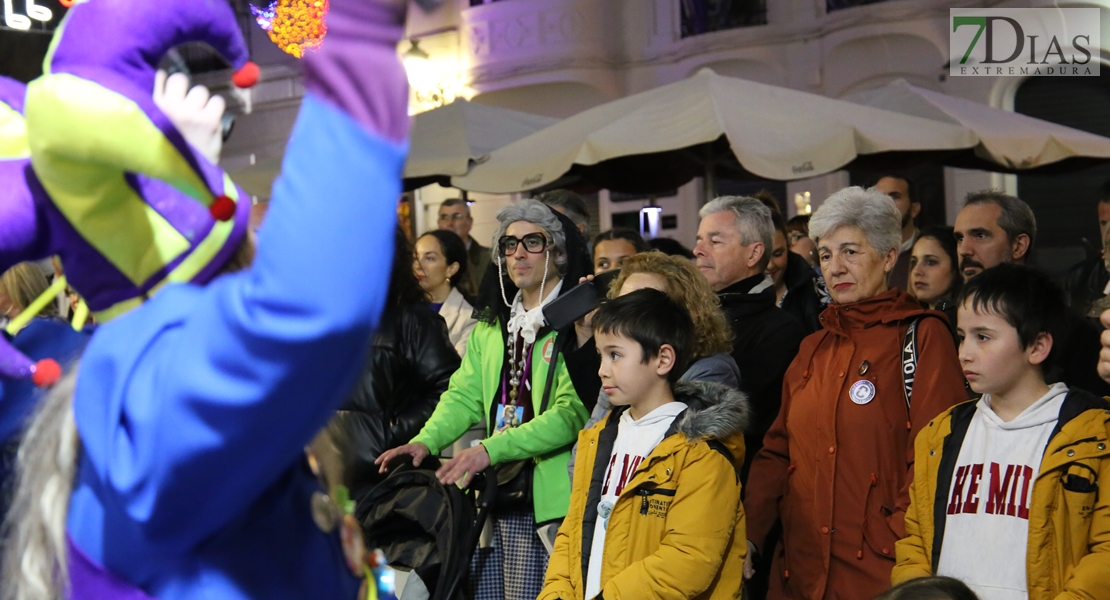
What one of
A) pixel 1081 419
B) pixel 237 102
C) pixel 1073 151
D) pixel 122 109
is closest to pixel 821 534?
pixel 1081 419

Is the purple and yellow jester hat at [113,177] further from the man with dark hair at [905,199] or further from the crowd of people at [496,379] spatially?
the man with dark hair at [905,199]

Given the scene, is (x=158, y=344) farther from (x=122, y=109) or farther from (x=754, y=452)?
(x=754, y=452)

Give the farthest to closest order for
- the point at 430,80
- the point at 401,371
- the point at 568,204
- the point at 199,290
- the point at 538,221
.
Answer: the point at 430,80 → the point at 568,204 → the point at 401,371 → the point at 538,221 → the point at 199,290

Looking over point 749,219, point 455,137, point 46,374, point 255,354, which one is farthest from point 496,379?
point 455,137

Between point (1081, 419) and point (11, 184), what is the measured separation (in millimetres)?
2565

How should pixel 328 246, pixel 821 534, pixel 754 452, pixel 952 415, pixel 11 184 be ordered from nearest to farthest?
pixel 328 246
pixel 11 184
pixel 952 415
pixel 821 534
pixel 754 452

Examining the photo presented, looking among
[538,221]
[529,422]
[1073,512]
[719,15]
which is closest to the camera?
[1073,512]

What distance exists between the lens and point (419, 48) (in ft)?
51.9

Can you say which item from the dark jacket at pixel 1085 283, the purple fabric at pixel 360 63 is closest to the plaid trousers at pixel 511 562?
the dark jacket at pixel 1085 283

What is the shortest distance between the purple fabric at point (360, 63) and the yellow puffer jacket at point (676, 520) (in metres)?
2.37

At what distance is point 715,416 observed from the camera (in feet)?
10.6

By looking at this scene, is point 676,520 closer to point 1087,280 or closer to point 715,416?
point 715,416

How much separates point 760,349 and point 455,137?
13.7ft

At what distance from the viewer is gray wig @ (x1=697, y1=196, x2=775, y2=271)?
440cm
